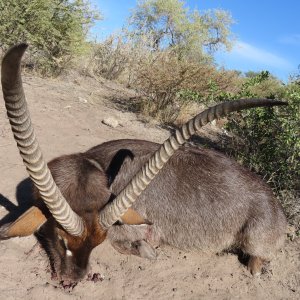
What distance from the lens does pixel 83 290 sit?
14.1 feet

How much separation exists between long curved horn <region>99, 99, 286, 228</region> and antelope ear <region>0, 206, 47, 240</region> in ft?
1.76

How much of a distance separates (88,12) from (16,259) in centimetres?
1107

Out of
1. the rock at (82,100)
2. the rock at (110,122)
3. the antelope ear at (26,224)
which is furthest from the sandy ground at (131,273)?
the rock at (82,100)

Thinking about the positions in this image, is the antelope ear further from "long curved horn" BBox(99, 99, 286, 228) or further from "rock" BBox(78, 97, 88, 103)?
"rock" BBox(78, 97, 88, 103)

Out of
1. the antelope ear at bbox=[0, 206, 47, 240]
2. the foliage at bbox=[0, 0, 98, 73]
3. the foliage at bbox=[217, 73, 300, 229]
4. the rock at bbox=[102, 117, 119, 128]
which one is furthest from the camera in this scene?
the foliage at bbox=[0, 0, 98, 73]

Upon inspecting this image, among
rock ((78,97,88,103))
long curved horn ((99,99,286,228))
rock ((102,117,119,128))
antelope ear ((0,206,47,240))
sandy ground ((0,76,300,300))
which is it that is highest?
long curved horn ((99,99,286,228))

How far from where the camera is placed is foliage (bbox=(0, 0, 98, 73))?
12125mm

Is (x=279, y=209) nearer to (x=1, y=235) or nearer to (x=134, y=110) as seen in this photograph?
(x=1, y=235)

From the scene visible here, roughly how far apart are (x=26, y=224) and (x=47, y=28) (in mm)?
10254

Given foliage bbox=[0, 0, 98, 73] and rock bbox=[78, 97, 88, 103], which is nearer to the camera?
rock bbox=[78, 97, 88, 103]

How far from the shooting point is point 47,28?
506 inches

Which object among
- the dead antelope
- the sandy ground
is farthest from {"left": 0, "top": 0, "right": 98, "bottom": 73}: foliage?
the dead antelope

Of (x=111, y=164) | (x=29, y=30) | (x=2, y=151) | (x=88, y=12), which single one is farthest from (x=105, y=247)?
(x=88, y=12)

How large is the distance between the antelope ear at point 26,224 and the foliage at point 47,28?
9.49m
